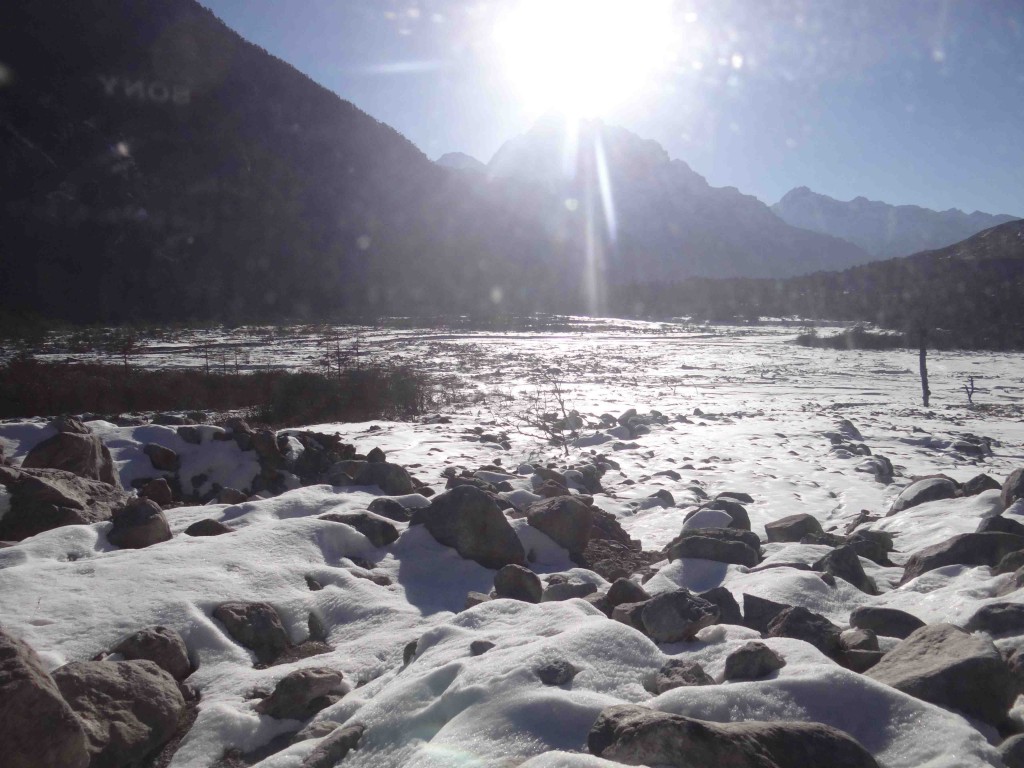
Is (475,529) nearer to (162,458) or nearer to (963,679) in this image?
(963,679)

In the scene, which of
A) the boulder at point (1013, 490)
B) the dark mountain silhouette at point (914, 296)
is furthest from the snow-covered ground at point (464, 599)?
the dark mountain silhouette at point (914, 296)

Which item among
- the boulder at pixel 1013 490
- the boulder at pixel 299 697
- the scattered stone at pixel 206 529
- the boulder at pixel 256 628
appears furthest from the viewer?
the boulder at pixel 1013 490

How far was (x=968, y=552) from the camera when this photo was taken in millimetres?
4066

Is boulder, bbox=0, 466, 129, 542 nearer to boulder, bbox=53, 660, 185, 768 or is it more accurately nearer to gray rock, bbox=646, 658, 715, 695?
boulder, bbox=53, 660, 185, 768

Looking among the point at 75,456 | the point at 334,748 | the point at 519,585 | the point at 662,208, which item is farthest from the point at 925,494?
the point at 662,208

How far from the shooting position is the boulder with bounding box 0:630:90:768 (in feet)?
6.24

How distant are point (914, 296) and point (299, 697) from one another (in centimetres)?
4888

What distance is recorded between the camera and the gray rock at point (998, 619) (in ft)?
8.96

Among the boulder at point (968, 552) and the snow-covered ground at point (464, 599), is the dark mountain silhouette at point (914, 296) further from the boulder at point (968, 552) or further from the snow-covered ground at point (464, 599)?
the boulder at point (968, 552)

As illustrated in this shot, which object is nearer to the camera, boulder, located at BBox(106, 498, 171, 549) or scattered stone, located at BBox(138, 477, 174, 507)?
boulder, located at BBox(106, 498, 171, 549)

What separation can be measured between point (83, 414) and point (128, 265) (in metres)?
43.8

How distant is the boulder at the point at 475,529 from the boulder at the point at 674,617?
1486 millimetres

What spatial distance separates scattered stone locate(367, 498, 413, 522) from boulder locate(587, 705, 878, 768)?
10.4 feet

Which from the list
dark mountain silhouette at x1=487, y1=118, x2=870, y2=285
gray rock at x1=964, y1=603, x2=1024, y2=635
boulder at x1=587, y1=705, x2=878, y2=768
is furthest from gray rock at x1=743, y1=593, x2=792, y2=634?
dark mountain silhouette at x1=487, y1=118, x2=870, y2=285
